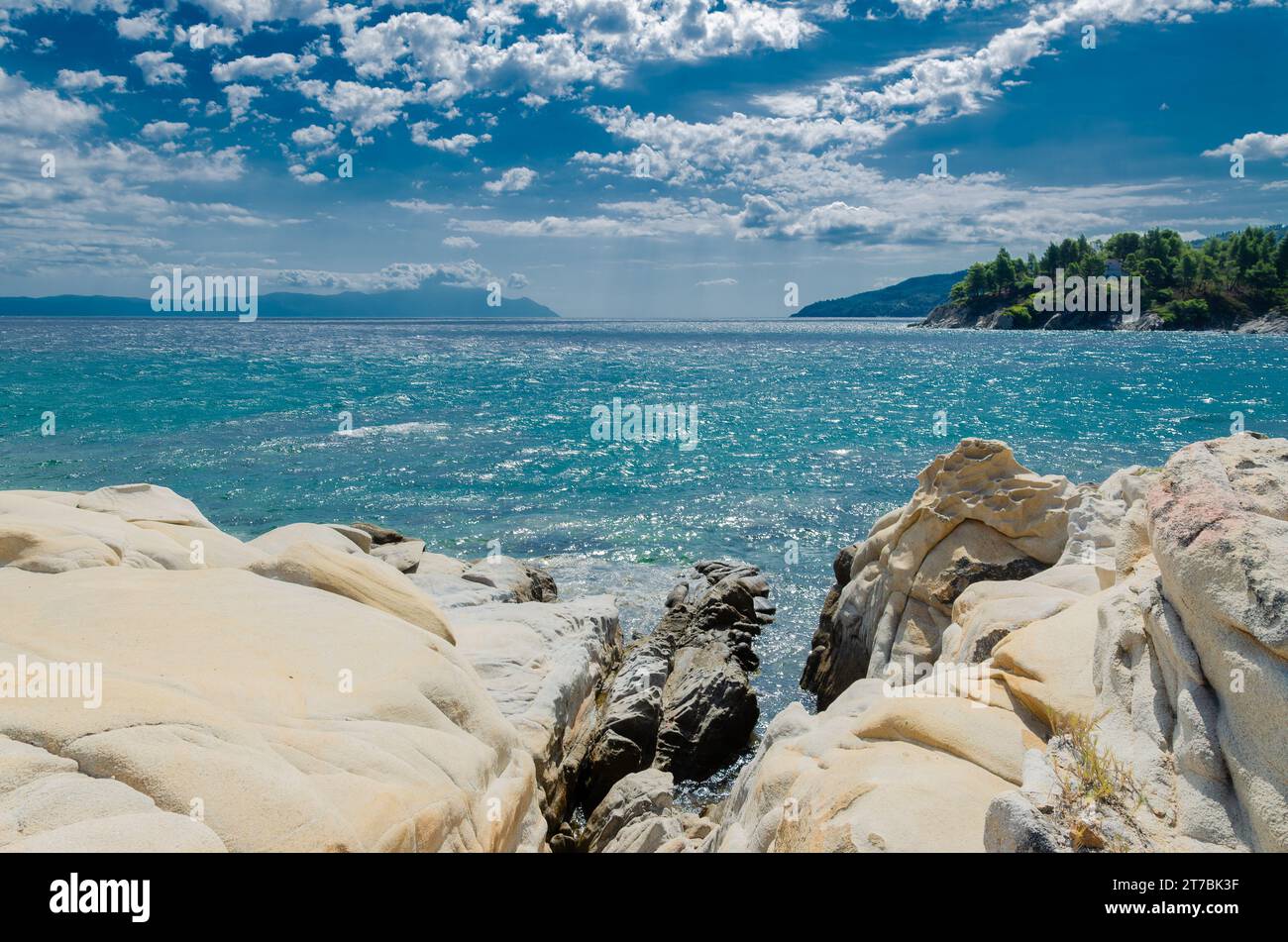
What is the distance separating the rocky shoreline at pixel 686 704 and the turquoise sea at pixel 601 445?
4827 millimetres

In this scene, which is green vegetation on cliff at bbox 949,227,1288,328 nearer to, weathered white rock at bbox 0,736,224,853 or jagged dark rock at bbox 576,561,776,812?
jagged dark rock at bbox 576,561,776,812

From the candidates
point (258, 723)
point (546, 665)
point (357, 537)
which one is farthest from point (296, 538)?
point (258, 723)

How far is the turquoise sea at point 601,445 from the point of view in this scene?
25.2 m

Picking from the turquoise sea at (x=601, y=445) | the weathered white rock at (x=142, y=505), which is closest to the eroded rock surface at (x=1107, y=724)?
A: the turquoise sea at (x=601, y=445)

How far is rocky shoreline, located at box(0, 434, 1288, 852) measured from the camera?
201 inches

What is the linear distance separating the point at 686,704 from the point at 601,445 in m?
27.7

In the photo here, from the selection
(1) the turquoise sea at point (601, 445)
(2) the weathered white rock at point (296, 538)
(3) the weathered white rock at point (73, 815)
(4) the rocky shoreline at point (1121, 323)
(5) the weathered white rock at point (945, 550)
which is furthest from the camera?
(4) the rocky shoreline at point (1121, 323)

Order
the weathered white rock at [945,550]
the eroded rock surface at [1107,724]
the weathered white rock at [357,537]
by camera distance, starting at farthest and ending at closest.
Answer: the weathered white rock at [357,537], the weathered white rock at [945,550], the eroded rock surface at [1107,724]

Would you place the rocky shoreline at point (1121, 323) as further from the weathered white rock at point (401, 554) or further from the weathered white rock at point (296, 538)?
the weathered white rock at point (296, 538)

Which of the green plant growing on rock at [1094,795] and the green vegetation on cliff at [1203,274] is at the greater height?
the green vegetation on cliff at [1203,274]

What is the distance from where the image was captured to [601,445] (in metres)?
40.5

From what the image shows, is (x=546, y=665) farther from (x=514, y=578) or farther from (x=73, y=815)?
(x=73, y=815)

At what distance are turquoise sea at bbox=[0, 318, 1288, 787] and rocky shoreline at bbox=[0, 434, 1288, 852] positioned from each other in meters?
4.83
